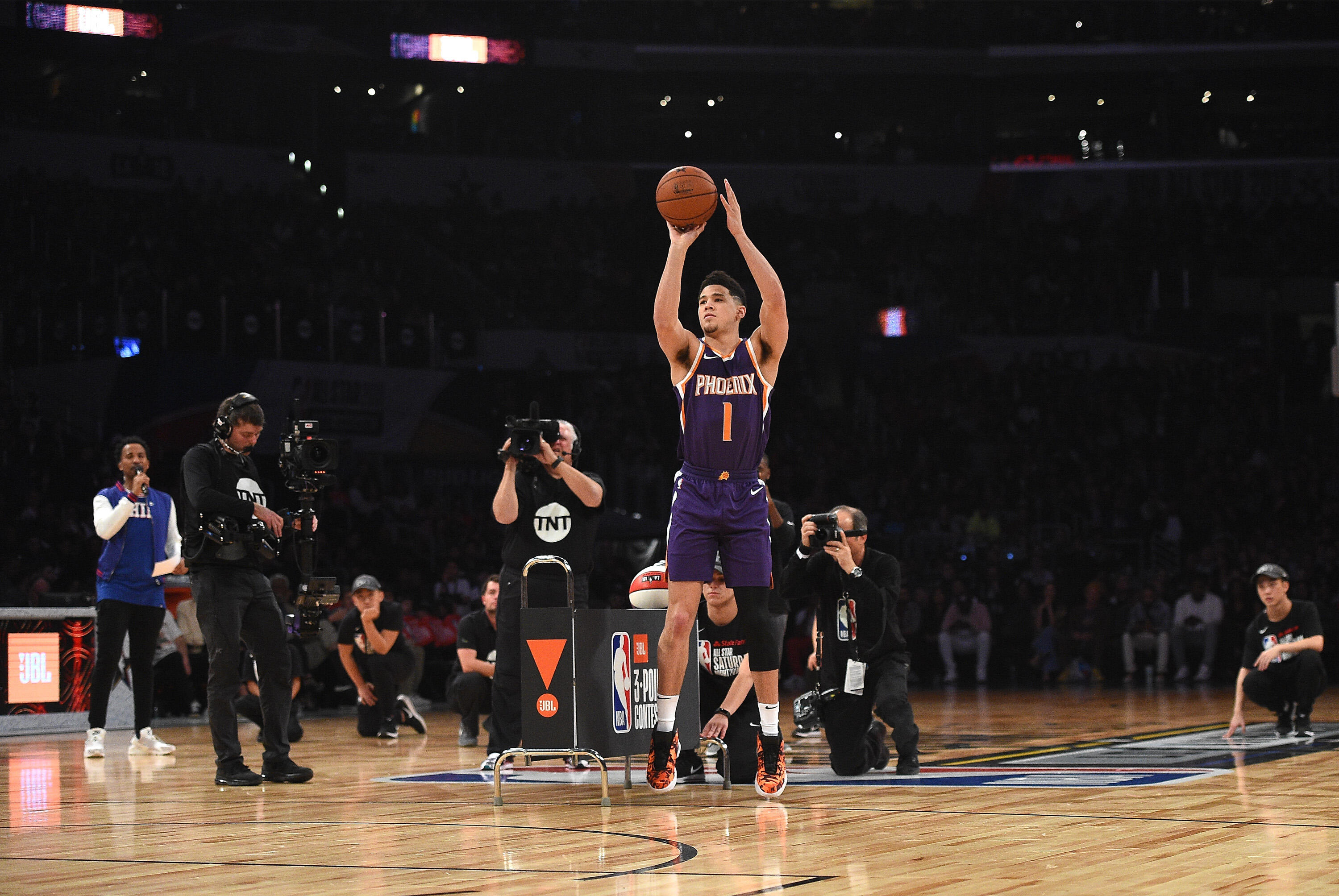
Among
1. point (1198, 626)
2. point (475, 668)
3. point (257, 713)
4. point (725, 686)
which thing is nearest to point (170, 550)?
point (257, 713)

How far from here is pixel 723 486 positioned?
21.8 ft

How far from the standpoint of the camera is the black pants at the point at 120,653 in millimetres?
10031

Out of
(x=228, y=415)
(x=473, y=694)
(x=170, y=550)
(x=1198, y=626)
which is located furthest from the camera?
(x=1198, y=626)

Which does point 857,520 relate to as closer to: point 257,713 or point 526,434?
point 526,434

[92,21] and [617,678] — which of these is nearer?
[617,678]

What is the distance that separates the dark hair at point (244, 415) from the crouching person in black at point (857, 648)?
309cm

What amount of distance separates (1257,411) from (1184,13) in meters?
10.4

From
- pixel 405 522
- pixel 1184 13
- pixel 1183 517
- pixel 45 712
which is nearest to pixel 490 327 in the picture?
pixel 405 522

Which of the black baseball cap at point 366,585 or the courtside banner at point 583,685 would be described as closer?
the courtside banner at point 583,685

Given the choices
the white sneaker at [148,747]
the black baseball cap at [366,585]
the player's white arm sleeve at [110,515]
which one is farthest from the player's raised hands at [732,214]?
the black baseball cap at [366,585]

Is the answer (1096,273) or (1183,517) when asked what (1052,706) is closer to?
(1183,517)

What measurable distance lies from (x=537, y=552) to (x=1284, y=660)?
19.9ft

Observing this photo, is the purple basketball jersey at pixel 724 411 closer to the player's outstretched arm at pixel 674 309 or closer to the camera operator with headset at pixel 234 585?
the player's outstretched arm at pixel 674 309

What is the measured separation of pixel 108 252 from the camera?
78.3 feet
